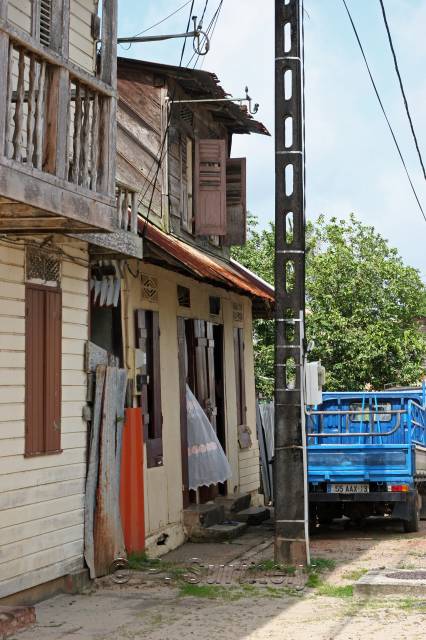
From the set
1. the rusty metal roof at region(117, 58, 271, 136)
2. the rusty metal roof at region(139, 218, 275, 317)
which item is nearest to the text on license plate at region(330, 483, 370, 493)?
the rusty metal roof at region(139, 218, 275, 317)

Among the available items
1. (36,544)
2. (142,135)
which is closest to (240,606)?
(36,544)

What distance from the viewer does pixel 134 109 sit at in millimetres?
15359

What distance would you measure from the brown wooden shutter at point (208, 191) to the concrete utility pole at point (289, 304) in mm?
4788

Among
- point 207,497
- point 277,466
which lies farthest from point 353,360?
point 277,466

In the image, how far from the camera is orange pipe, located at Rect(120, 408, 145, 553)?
1220 cm

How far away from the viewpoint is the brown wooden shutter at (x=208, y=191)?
1677 centimetres

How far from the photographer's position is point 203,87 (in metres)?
15.8

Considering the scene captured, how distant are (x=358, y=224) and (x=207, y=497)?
19.8 m

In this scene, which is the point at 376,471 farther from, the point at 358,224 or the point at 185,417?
the point at 358,224

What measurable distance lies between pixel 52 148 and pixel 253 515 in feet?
30.8

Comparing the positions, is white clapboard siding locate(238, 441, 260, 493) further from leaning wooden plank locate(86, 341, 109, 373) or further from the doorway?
Result: leaning wooden plank locate(86, 341, 109, 373)

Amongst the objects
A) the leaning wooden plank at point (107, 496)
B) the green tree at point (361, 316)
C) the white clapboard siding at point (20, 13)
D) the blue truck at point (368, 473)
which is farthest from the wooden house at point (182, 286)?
the green tree at point (361, 316)

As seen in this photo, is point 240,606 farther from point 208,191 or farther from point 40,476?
point 208,191

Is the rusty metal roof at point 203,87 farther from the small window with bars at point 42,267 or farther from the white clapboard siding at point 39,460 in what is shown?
the small window with bars at point 42,267
